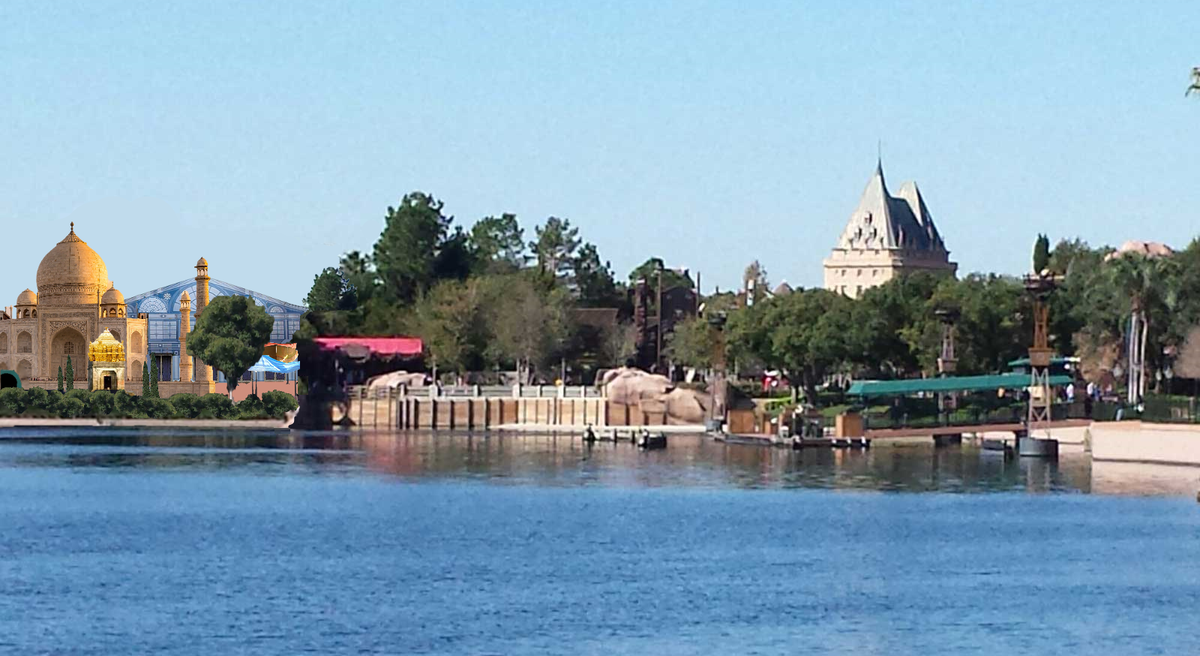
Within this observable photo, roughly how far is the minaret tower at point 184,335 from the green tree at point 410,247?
17122mm

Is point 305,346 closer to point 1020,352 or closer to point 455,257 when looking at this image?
point 455,257

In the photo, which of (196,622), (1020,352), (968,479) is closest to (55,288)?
(1020,352)

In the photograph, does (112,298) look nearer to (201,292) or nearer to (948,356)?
(201,292)

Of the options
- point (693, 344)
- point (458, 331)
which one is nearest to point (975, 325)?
point (693, 344)

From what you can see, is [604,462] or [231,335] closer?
[604,462]

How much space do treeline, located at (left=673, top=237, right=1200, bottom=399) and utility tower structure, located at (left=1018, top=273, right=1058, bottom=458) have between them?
954 cm

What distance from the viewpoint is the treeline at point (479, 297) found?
493ft

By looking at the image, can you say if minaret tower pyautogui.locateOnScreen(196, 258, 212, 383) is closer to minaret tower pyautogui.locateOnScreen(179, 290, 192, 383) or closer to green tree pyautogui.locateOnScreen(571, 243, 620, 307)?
minaret tower pyautogui.locateOnScreen(179, 290, 192, 383)

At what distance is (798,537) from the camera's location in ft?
204

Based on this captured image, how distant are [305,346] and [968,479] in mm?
79495

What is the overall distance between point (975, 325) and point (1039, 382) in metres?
15.9

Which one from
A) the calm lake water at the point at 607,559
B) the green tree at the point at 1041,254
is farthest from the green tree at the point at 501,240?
the calm lake water at the point at 607,559

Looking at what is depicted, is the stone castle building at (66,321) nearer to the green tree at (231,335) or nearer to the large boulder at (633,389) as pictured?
the green tree at (231,335)

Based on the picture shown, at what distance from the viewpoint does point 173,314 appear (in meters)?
163
